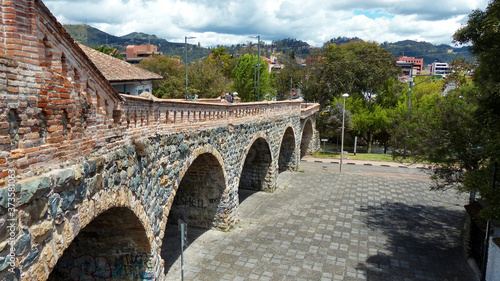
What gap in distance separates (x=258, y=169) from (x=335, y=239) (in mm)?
7290

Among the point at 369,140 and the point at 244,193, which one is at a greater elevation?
the point at 369,140

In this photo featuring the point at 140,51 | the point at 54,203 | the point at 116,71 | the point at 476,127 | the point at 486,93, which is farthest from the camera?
the point at 140,51

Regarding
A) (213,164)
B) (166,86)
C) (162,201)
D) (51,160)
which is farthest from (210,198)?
(166,86)

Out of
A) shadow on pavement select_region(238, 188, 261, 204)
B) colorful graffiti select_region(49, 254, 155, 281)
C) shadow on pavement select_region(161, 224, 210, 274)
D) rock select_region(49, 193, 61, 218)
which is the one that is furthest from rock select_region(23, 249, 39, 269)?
shadow on pavement select_region(238, 188, 261, 204)

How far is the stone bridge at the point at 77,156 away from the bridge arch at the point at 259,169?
24.5ft

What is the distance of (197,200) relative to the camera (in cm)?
1367

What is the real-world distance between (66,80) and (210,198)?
30.9 feet

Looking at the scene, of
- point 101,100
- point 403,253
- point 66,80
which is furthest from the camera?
point 403,253

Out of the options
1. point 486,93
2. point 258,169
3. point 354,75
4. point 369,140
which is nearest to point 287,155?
point 258,169

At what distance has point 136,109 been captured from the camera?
688 centimetres

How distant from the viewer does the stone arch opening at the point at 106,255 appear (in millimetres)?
7672

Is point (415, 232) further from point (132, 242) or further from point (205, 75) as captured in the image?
point (205, 75)

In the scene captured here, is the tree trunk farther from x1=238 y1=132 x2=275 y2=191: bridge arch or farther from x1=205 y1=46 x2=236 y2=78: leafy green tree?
x1=205 y1=46 x2=236 y2=78: leafy green tree

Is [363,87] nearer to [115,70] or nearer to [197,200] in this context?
[115,70]
